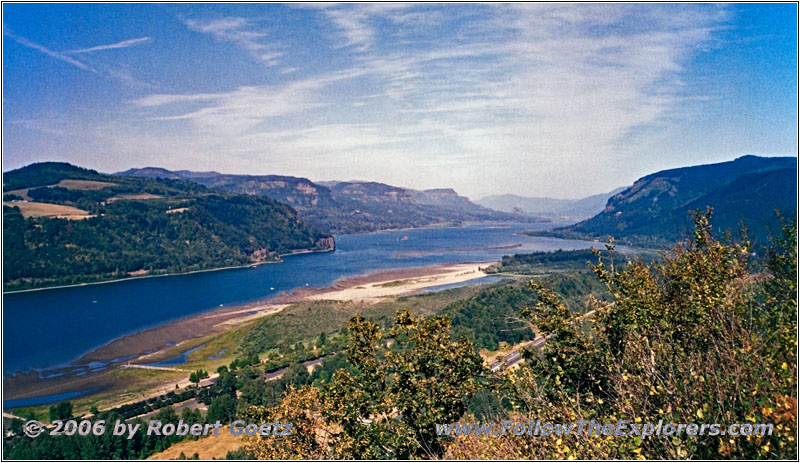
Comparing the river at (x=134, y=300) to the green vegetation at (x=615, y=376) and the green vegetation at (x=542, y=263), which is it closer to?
the green vegetation at (x=542, y=263)

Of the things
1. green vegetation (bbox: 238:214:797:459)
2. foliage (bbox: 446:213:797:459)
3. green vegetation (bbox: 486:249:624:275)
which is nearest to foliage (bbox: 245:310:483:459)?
green vegetation (bbox: 238:214:797:459)

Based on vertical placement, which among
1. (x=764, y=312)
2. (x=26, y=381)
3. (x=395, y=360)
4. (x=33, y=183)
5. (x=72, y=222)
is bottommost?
(x=26, y=381)

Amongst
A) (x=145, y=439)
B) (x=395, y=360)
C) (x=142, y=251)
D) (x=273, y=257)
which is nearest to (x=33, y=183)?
(x=142, y=251)

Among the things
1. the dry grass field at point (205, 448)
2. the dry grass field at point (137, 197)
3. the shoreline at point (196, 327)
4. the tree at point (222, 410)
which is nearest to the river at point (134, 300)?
the shoreline at point (196, 327)

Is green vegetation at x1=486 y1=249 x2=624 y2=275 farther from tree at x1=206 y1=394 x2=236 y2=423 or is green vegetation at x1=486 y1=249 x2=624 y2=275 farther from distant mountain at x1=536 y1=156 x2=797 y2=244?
tree at x1=206 y1=394 x2=236 y2=423

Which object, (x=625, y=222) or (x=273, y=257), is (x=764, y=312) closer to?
(x=273, y=257)
